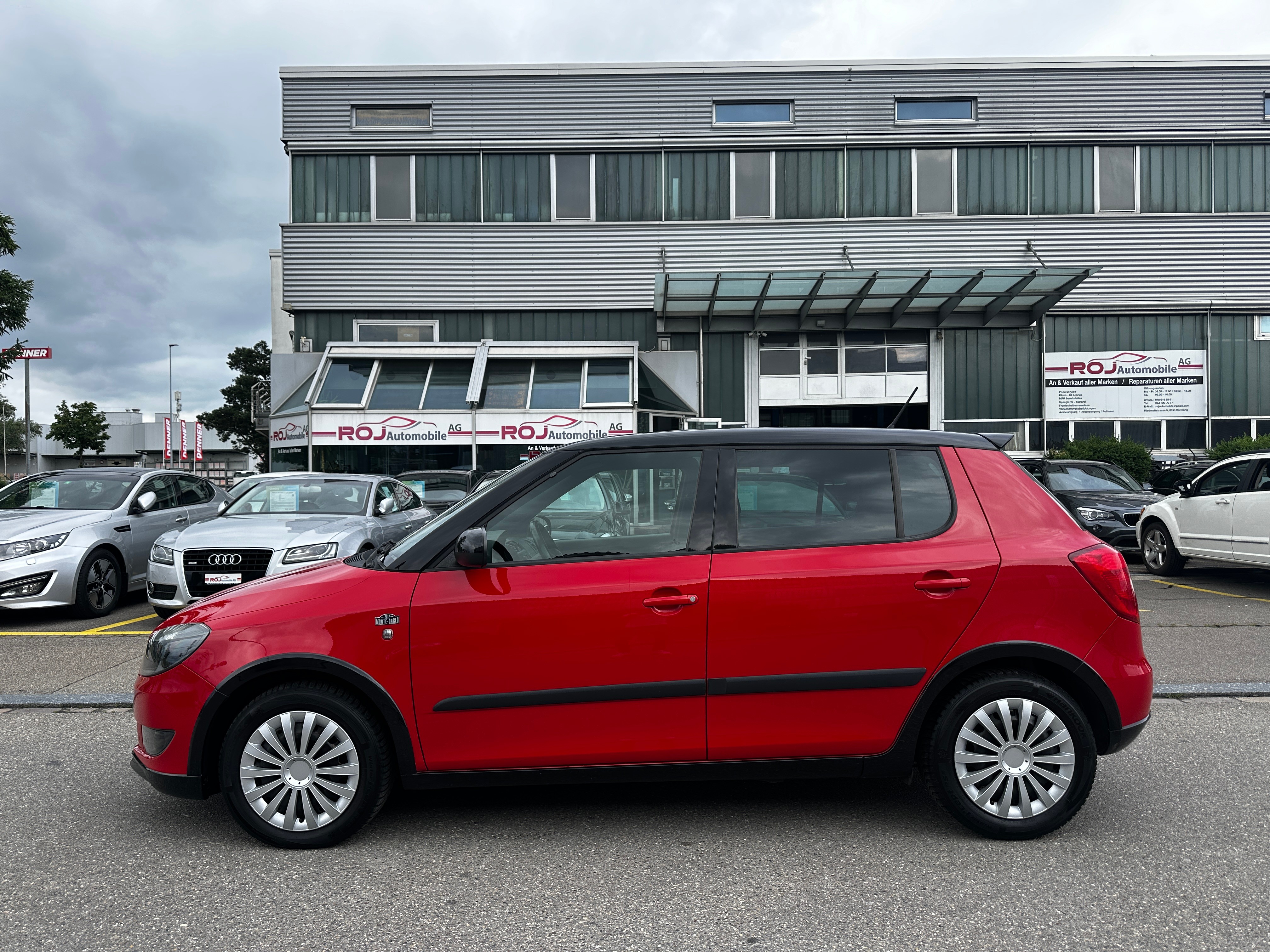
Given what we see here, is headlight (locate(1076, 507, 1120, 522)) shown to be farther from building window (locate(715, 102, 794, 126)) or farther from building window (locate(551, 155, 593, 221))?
building window (locate(551, 155, 593, 221))

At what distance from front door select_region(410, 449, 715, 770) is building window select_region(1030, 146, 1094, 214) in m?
19.5

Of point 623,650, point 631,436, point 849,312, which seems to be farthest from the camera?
point 849,312

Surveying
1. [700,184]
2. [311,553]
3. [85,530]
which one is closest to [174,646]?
[311,553]

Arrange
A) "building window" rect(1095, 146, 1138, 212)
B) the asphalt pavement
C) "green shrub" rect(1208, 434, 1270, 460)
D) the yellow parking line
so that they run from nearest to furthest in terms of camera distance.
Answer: the asphalt pavement → the yellow parking line → "green shrub" rect(1208, 434, 1270, 460) → "building window" rect(1095, 146, 1138, 212)

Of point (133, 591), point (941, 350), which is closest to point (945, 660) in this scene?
point (133, 591)

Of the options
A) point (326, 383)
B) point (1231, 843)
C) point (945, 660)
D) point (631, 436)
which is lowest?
point (1231, 843)

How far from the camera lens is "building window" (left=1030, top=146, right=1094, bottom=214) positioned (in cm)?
1920

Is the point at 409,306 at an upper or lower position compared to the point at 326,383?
upper

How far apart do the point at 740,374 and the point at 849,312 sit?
2.76 m

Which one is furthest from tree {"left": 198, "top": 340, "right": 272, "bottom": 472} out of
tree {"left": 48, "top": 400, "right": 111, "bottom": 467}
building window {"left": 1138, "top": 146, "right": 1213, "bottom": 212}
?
building window {"left": 1138, "top": 146, "right": 1213, "bottom": 212}

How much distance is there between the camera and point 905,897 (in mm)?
2883

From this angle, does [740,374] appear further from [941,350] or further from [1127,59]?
[1127,59]

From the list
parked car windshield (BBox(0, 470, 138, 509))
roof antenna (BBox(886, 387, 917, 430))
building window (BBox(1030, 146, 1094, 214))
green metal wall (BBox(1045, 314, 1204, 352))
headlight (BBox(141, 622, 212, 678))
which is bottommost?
headlight (BBox(141, 622, 212, 678))

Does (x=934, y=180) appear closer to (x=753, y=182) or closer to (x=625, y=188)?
(x=753, y=182)
